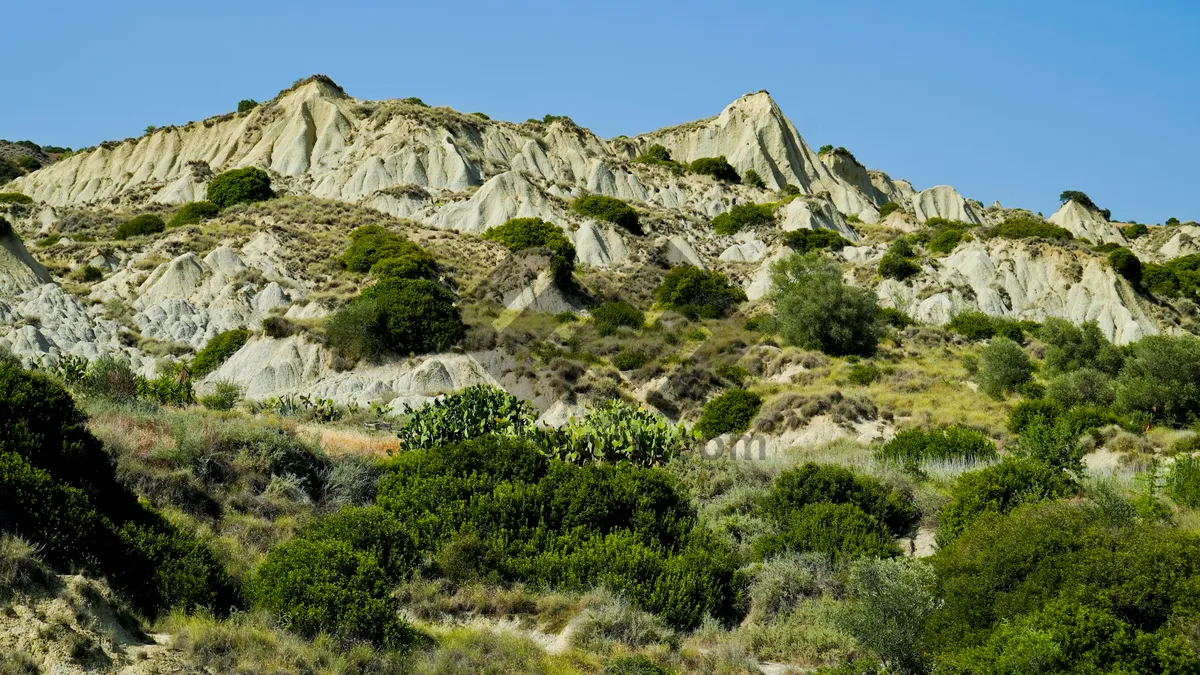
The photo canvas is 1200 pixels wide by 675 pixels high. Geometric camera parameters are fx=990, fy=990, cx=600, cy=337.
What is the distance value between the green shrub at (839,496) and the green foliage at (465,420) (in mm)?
7048

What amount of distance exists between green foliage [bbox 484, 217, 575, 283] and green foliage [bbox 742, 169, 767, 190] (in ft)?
115

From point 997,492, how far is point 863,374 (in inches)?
857

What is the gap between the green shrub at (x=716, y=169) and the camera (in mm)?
89938

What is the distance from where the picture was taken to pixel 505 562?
16531 millimetres

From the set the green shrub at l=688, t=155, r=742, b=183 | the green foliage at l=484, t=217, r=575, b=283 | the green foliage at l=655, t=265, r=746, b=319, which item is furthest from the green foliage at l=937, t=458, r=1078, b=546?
the green shrub at l=688, t=155, r=742, b=183

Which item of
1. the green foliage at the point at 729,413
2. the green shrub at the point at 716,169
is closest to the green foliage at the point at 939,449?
the green foliage at the point at 729,413

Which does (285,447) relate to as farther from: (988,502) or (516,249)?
(516,249)

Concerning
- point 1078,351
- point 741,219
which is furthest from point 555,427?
point 741,219

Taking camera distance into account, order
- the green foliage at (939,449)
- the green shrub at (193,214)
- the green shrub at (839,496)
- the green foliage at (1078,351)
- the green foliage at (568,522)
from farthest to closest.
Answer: the green shrub at (193,214), the green foliage at (1078,351), the green foliage at (939,449), the green shrub at (839,496), the green foliage at (568,522)

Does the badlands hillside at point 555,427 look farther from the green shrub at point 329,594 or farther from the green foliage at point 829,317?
the green foliage at point 829,317

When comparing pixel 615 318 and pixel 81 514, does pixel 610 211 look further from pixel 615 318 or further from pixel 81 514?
pixel 81 514

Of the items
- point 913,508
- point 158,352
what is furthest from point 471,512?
point 158,352

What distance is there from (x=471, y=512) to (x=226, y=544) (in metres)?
4.22

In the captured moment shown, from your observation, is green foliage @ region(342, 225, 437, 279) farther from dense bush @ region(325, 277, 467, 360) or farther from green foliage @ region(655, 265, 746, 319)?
green foliage @ region(655, 265, 746, 319)
